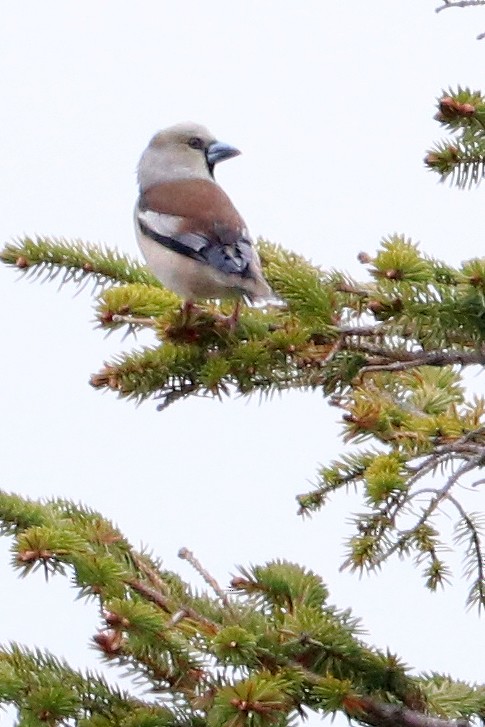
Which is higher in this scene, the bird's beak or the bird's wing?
the bird's beak

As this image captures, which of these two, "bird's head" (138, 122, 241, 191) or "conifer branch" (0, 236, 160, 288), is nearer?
"conifer branch" (0, 236, 160, 288)

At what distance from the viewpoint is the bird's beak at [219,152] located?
4594mm

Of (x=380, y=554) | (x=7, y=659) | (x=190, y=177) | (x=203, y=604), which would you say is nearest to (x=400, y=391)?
(x=380, y=554)

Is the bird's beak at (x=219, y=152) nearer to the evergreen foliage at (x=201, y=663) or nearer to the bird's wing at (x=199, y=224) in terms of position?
the bird's wing at (x=199, y=224)

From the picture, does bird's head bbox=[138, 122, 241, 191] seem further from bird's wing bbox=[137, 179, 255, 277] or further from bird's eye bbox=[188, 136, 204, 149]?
bird's wing bbox=[137, 179, 255, 277]

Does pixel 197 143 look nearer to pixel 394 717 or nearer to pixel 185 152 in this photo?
pixel 185 152

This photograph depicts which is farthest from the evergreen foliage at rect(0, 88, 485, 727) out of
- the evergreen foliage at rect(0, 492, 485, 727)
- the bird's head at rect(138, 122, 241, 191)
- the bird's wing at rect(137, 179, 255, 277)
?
the bird's head at rect(138, 122, 241, 191)

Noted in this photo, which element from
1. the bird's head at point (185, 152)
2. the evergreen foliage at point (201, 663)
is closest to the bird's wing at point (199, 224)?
the bird's head at point (185, 152)

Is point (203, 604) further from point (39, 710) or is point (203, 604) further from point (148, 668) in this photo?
point (39, 710)

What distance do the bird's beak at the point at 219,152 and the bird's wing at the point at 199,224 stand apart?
398 mm

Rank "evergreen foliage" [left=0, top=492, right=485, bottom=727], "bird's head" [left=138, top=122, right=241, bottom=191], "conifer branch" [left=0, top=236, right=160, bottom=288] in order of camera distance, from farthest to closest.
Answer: "bird's head" [left=138, top=122, right=241, bottom=191] → "conifer branch" [left=0, top=236, right=160, bottom=288] → "evergreen foliage" [left=0, top=492, right=485, bottom=727]

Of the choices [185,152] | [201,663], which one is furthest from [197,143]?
[201,663]

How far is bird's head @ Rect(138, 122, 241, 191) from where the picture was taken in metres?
4.54

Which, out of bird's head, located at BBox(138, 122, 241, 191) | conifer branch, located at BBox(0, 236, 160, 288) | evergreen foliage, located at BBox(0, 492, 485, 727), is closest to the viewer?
evergreen foliage, located at BBox(0, 492, 485, 727)
